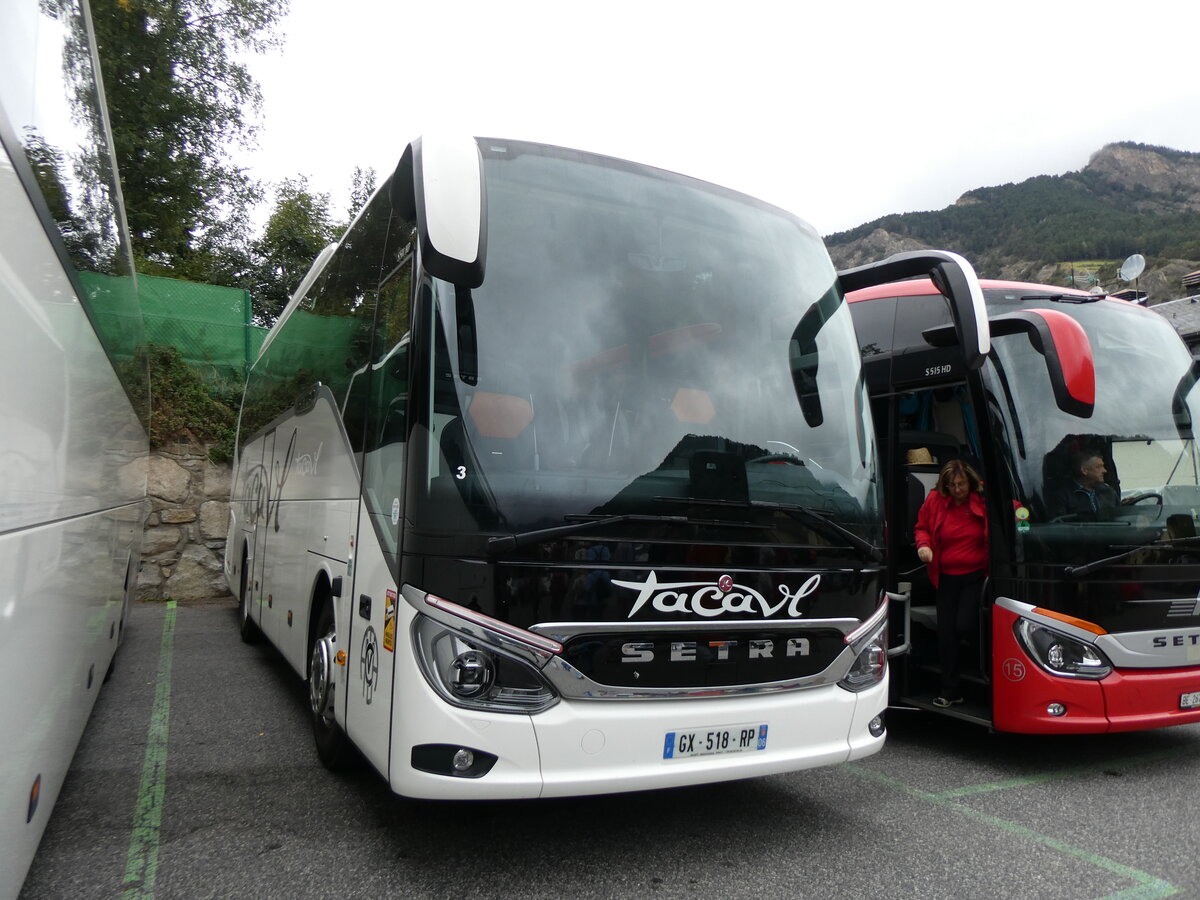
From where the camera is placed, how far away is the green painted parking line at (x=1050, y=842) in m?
3.43

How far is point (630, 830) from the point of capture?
3.92 m

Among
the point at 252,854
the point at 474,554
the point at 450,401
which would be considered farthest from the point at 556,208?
the point at 252,854

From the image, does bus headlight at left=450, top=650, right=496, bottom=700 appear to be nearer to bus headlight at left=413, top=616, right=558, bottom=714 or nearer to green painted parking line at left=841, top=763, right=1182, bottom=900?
bus headlight at left=413, top=616, right=558, bottom=714

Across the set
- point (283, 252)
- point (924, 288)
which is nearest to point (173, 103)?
point (283, 252)

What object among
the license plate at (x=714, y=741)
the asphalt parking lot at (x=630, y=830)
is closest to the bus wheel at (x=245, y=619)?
the asphalt parking lot at (x=630, y=830)

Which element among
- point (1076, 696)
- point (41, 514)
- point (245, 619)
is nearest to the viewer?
point (41, 514)

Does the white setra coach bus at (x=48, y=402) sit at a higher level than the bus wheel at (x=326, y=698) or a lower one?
higher

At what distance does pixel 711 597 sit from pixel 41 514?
7.57 ft

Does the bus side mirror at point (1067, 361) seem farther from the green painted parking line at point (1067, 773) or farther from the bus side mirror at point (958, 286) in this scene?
the green painted parking line at point (1067, 773)

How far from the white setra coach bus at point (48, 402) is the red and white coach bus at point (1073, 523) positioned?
3.88 metres

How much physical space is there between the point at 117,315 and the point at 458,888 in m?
3.79

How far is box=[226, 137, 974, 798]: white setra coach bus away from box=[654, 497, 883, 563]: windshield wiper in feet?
0.04

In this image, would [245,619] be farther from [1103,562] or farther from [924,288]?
[1103,562]

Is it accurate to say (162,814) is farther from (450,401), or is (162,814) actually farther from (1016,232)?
(1016,232)
